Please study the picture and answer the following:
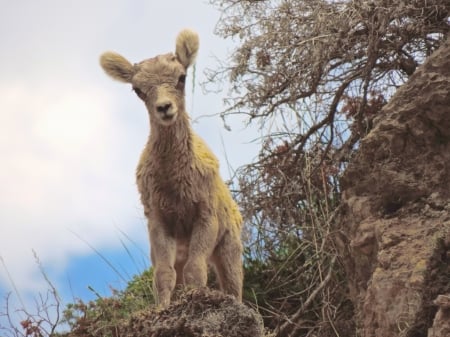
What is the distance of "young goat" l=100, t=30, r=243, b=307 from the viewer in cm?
713

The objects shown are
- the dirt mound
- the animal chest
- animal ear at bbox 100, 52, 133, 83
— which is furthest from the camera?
animal ear at bbox 100, 52, 133, 83

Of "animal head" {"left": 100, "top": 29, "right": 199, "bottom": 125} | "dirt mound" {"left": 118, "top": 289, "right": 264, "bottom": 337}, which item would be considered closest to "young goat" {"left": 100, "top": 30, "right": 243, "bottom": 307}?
"animal head" {"left": 100, "top": 29, "right": 199, "bottom": 125}

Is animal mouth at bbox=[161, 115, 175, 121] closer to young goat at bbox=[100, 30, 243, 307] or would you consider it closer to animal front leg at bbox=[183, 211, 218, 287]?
young goat at bbox=[100, 30, 243, 307]

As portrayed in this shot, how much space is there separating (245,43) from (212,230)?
141 inches

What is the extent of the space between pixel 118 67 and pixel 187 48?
0.64 meters

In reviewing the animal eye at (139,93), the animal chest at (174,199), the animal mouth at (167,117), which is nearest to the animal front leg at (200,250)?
the animal chest at (174,199)

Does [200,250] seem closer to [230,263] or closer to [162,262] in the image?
[162,262]

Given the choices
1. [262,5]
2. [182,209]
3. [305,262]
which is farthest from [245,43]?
[182,209]

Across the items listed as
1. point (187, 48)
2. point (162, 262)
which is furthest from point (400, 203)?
point (187, 48)

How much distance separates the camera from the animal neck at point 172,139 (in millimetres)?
7374

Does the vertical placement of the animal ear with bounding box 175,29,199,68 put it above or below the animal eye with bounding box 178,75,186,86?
above

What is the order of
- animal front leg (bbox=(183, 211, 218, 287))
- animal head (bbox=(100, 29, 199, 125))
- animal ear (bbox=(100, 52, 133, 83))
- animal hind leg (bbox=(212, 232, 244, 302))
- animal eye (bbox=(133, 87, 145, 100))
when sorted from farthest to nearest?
1. animal hind leg (bbox=(212, 232, 244, 302))
2. animal ear (bbox=(100, 52, 133, 83))
3. animal eye (bbox=(133, 87, 145, 100))
4. animal front leg (bbox=(183, 211, 218, 287))
5. animal head (bbox=(100, 29, 199, 125))

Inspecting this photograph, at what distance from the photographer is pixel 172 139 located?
7.39 m

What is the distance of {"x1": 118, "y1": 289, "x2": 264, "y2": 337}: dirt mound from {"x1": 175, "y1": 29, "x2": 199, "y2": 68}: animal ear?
2.45m
